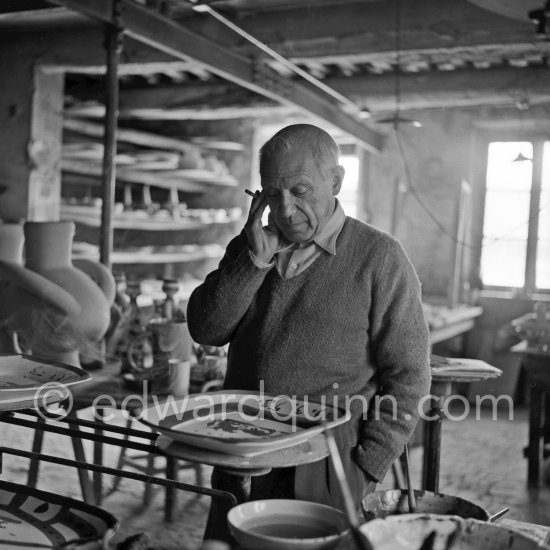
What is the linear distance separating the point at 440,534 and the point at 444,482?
389 centimetres

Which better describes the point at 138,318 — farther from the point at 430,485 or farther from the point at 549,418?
the point at 549,418

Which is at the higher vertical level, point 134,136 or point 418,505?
point 134,136

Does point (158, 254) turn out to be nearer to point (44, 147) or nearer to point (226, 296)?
point (44, 147)

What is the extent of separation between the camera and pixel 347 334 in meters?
1.79

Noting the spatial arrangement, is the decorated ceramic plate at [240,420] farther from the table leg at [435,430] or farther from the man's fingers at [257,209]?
the table leg at [435,430]

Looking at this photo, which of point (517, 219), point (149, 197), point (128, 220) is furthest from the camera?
point (517, 219)

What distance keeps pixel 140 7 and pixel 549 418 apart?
4.09 metres

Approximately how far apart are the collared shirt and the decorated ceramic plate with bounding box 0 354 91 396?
1.82ft

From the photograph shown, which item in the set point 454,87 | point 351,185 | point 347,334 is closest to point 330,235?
point 347,334

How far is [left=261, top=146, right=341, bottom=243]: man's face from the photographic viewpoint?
172cm

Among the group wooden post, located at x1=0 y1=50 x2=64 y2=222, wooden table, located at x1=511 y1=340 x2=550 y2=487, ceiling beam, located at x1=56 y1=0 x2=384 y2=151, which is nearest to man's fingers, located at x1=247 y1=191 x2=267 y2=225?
ceiling beam, located at x1=56 y1=0 x2=384 y2=151

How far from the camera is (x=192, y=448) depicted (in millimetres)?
1336

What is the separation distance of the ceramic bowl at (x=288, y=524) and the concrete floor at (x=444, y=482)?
2.24m

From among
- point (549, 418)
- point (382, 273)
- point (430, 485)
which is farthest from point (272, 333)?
point (549, 418)
